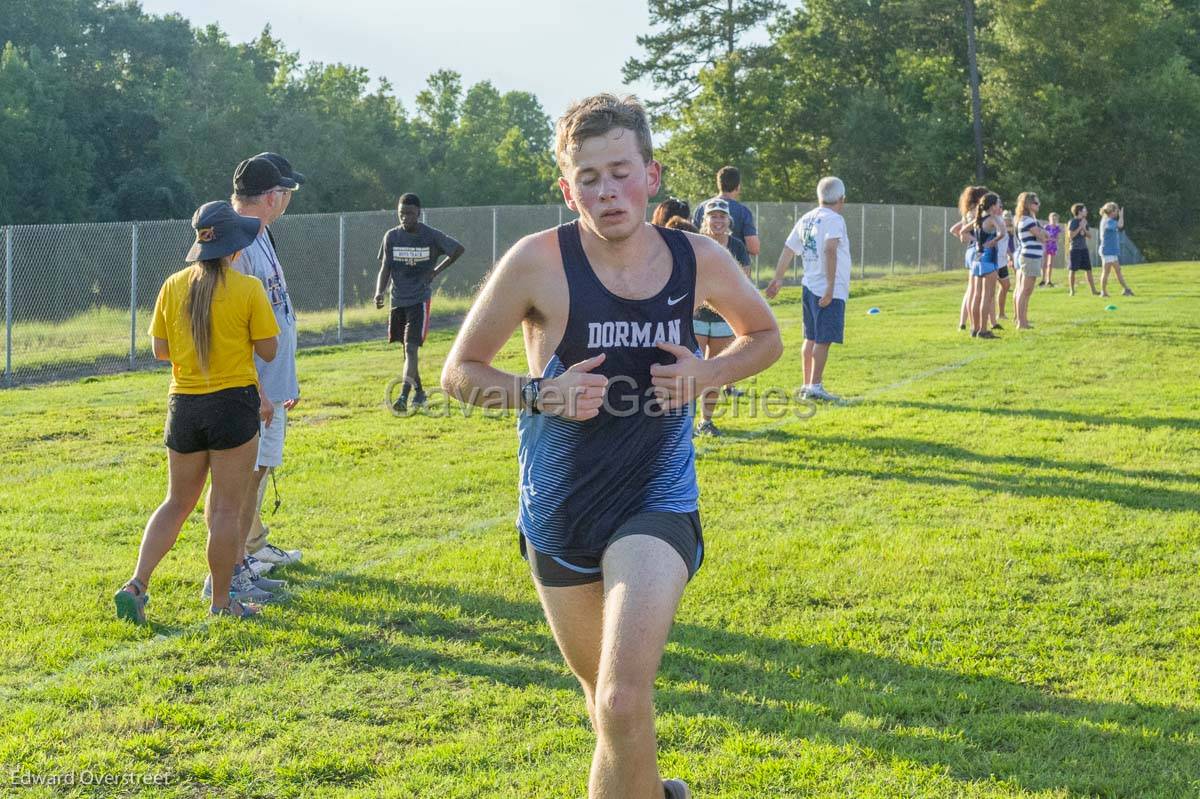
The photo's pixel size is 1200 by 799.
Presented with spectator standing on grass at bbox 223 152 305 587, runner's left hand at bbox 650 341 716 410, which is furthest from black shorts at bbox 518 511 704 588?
spectator standing on grass at bbox 223 152 305 587

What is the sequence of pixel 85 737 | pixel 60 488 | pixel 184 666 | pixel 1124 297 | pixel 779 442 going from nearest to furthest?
pixel 85 737 < pixel 184 666 < pixel 60 488 < pixel 779 442 < pixel 1124 297

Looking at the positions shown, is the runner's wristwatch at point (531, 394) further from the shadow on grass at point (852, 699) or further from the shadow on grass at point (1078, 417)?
the shadow on grass at point (1078, 417)

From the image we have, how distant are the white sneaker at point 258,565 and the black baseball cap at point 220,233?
169 centimetres

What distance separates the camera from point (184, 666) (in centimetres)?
526

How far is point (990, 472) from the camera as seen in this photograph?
909 centimetres

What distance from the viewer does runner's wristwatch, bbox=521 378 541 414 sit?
11.1 ft

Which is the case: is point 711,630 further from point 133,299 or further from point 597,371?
point 133,299

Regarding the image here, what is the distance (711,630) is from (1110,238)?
852 inches

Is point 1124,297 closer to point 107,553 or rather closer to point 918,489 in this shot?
point 918,489

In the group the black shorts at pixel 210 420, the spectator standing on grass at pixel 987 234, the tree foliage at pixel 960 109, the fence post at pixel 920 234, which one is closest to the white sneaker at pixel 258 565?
the black shorts at pixel 210 420


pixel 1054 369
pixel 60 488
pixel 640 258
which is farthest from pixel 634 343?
pixel 1054 369

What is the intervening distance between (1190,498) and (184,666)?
20.7 feet

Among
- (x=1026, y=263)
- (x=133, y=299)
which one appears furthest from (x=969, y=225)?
(x=133, y=299)

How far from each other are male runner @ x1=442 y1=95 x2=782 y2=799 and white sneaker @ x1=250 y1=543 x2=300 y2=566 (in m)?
3.57
